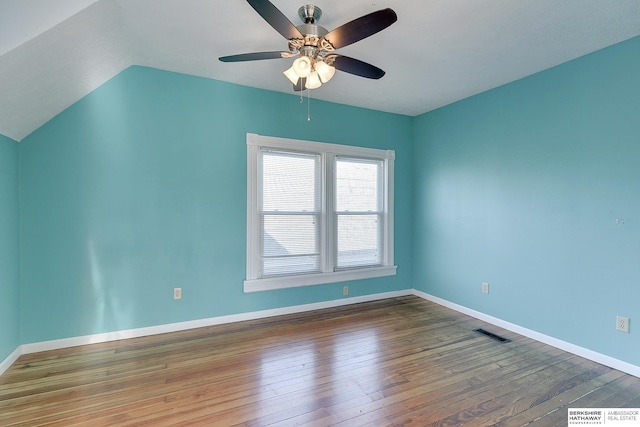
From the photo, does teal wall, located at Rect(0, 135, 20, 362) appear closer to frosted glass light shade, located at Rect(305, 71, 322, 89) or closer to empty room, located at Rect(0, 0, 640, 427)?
empty room, located at Rect(0, 0, 640, 427)

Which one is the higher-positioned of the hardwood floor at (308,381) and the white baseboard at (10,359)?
the white baseboard at (10,359)

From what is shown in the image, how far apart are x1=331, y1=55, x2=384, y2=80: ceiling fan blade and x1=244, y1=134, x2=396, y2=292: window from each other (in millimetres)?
1547

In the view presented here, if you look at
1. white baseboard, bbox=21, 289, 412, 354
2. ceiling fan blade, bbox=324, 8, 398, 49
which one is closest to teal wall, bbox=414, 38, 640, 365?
white baseboard, bbox=21, 289, 412, 354

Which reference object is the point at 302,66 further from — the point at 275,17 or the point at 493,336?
the point at 493,336

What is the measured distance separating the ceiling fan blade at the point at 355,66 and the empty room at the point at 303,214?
1cm

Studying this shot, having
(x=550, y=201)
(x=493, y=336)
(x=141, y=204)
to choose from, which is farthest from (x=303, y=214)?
(x=550, y=201)

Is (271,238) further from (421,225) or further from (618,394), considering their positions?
(618,394)

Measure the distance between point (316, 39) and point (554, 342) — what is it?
3436 millimetres

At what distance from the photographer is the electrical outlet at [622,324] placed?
241cm

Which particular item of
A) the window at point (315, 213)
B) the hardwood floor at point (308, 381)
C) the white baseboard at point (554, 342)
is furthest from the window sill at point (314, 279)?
the white baseboard at point (554, 342)

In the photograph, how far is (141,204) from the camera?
9.76ft

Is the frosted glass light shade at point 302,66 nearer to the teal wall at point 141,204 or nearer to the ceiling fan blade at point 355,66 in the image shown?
the ceiling fan blade at point 355,66

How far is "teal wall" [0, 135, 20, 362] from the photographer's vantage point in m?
2.30

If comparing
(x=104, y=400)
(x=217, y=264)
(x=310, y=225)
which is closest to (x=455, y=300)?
(x=310, y=225)
